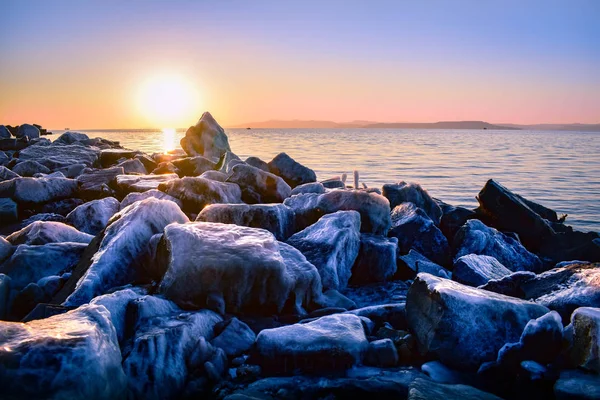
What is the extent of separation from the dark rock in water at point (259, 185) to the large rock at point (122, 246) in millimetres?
3261

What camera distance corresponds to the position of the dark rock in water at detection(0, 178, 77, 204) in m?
8.87

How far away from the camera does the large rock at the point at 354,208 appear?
6.30 meters

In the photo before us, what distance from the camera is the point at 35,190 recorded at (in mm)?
9023

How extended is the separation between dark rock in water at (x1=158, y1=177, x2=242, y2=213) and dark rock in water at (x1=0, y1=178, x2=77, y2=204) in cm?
302

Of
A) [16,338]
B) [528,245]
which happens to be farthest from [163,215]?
[528,245]

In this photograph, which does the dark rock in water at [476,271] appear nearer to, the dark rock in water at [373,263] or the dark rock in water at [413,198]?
the dark rock in water at [373,263]

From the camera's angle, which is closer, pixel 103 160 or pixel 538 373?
pixel 538 373

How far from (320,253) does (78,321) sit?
109 inches

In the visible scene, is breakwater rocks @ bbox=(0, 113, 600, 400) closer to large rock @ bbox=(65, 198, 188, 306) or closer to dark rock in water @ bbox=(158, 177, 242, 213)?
large rock @ bbox=(65, 198, 188, 306)

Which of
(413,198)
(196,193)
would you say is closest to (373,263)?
(196,193)

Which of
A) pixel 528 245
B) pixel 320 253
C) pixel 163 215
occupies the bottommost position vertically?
pixel 528 245

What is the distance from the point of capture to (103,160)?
16297mm

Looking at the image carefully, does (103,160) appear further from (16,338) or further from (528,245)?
(16,338)

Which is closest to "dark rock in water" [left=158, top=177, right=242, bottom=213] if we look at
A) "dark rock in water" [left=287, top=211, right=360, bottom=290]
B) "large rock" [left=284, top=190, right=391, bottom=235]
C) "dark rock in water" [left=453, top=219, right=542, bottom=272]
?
"large rock" [left=284, top=190, right=391, bottom=235]
